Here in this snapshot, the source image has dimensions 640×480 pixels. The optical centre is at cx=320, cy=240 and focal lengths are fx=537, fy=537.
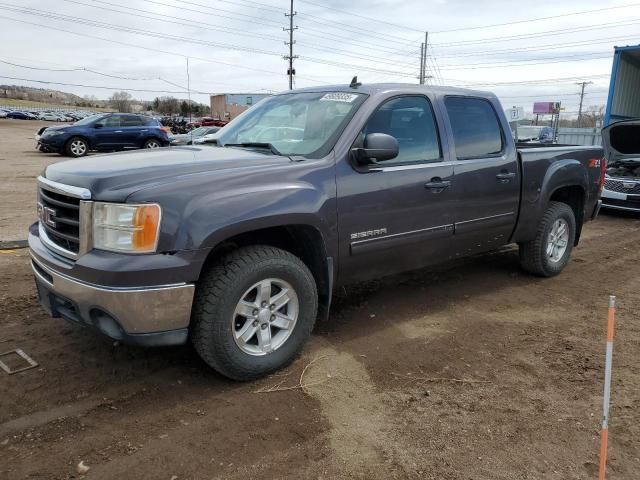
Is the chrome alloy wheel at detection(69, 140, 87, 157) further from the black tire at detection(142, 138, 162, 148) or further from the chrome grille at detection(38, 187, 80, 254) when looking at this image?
the chrome grille at detection(38, 187, 80, 254)

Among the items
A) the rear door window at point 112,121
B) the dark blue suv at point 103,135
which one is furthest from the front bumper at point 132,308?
the rear door window at point 112,121

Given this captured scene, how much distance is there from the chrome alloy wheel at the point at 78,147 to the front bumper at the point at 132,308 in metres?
17.3

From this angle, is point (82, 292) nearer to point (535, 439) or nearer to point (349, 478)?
point (349, 478)

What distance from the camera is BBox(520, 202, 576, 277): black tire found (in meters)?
5.66

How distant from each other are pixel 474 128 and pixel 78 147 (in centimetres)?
1728

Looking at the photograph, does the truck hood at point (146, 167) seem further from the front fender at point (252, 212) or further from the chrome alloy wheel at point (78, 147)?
the chrome alloy wheel at point (78, 147)

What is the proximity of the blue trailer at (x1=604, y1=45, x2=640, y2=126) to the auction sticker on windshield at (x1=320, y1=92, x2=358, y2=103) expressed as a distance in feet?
38.4

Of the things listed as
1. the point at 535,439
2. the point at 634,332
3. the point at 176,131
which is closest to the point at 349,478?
the point at 535,439

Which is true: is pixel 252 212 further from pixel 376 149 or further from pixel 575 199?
pixel 575 199

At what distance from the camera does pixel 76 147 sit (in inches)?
740

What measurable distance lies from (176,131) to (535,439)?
41.2 metres

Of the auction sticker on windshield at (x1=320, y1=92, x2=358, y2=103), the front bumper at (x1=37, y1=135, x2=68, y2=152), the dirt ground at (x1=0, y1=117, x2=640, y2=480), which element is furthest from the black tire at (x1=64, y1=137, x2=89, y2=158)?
the auction sticker on windshield at (x1=320, y1=92, x2=358, y2=103)

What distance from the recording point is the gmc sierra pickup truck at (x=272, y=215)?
2.95 m

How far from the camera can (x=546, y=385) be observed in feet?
11.5
